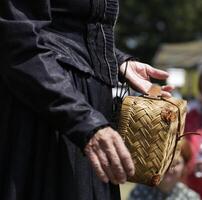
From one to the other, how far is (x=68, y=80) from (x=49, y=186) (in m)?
0.29

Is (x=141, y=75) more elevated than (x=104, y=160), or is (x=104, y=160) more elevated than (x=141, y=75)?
(x=104, y=160)

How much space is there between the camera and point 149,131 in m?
2.02

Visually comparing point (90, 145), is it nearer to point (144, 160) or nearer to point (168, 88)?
point (144, 160)

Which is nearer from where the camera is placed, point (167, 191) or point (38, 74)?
point (38, 74)

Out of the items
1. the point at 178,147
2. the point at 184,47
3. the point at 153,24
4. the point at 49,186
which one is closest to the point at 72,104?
the point at 49,186

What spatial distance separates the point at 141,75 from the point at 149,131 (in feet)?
1.35

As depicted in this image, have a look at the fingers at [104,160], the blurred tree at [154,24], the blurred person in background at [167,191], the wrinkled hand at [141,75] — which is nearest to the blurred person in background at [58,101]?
the fingers at [104,160]

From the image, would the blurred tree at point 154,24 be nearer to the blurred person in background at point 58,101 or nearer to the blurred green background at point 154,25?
the blurred green background at point 154,25

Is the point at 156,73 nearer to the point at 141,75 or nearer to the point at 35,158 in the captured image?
the point at 141,75

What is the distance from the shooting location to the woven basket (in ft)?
6.60

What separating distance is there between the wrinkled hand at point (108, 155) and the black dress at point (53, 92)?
23 millimetres

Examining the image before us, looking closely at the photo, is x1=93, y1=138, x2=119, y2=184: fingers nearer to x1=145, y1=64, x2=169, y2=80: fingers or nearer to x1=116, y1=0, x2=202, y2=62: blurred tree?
x1=145, y1=64, x2=169, y2=80: fingers

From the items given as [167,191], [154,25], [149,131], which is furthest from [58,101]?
[154,25]

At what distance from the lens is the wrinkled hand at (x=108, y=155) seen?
1.77m
